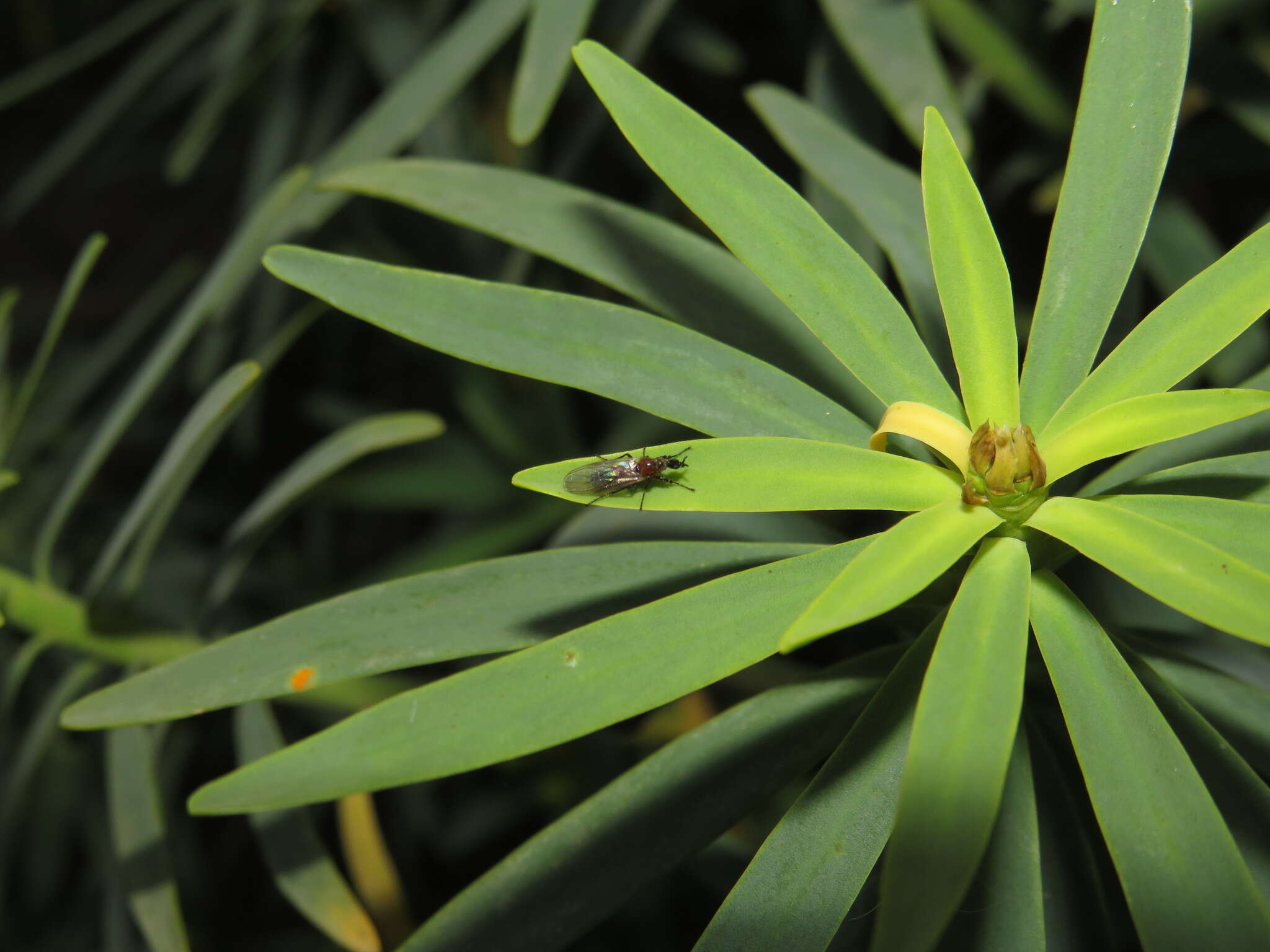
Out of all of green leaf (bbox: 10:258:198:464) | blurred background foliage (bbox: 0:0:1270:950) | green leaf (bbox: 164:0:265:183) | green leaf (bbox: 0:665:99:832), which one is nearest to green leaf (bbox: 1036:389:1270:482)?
blurred background foliage (bbox: 0:0:1270:950)

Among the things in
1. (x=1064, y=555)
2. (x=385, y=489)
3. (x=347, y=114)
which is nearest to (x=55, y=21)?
(x=347, y=114)

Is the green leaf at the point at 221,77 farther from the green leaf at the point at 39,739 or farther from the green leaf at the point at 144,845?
the green leaf at the point at 144,845

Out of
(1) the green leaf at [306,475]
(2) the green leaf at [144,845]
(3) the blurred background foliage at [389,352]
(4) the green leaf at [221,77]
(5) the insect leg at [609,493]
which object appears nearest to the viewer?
(5) the insect leg at [609,493]

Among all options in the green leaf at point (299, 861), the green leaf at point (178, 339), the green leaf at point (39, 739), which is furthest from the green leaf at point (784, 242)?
the green leaf at point (39, 739)

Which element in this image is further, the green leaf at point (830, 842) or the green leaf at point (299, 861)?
the green leaf at point (299, 861)

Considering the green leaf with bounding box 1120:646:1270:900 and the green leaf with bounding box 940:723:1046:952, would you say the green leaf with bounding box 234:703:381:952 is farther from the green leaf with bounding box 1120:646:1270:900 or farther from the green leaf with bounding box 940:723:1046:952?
the green leaf with bounding box 1120:646:1270:900

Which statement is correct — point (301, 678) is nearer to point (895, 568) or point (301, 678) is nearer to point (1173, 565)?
point (895, 568)
